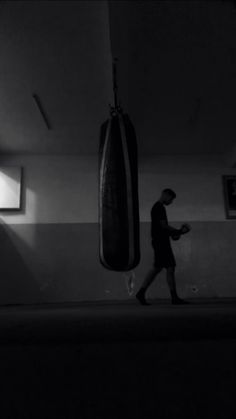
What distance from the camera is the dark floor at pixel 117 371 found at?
0.87m

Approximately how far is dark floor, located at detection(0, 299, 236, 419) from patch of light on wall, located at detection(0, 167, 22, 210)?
5.49 m

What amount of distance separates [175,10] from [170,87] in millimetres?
1298

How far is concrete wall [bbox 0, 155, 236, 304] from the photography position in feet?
19.7

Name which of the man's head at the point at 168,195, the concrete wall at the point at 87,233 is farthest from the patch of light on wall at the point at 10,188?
the man's head at the point at 168,195

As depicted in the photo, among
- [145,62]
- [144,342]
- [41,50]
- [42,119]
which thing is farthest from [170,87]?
[144,342]

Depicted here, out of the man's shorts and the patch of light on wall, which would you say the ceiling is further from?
the man's shorts

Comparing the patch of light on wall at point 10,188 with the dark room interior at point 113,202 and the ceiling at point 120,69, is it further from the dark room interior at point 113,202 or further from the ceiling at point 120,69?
the ceiling at point 120,69

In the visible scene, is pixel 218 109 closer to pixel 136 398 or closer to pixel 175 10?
pixel 175 10

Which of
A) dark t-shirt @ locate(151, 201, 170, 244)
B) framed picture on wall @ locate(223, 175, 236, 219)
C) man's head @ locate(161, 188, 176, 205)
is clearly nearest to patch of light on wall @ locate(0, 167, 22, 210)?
dark t-shirt @ locate(151, 201, 170, 244)

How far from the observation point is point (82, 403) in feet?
2.88

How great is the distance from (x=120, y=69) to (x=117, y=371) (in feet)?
11.9

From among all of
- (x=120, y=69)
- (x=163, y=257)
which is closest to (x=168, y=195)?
(x=163, y=257)

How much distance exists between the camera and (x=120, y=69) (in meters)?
4.00

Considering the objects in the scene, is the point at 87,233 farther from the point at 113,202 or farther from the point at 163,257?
the point at 113,202
